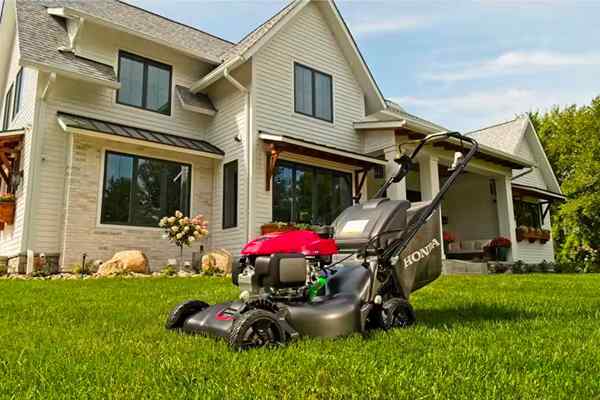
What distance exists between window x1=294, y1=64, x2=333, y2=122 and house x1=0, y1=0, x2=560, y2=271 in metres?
0.04

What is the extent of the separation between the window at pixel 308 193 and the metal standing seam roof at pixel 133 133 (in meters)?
1.75

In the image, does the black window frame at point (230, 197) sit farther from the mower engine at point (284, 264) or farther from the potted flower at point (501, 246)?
the potted flower at point (501, 246)

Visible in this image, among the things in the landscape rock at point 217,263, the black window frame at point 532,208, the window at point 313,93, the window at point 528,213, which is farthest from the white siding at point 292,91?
the window at point 528,213

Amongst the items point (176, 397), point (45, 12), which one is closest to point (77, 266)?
point (45, 12)

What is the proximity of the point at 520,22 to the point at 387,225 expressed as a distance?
5486 mm

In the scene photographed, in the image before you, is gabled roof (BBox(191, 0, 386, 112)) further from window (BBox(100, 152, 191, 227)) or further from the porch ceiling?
window (BBox(100, 152, 191, 227))

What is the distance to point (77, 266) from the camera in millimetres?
9523

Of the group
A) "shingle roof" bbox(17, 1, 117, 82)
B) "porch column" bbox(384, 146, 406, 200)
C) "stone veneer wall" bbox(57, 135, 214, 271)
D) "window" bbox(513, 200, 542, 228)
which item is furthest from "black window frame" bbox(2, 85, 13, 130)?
"window" bbox(513, 200, 542, 228)

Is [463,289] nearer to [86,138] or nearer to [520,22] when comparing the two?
[520,22]

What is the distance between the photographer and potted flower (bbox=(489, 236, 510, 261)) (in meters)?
16.0

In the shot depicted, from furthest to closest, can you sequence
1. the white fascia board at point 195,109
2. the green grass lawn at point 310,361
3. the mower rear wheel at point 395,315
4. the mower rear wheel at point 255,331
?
the white fascia board at point 195,109, the mower rear wheel at point 395,315, the mower rear wheel at point 255,331, the green grass lawn at point 310,361

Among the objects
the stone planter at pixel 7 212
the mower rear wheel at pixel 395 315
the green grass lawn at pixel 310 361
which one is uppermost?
the stone planter at pixel 7 212

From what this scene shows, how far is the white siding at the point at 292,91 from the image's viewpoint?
11.7 meters

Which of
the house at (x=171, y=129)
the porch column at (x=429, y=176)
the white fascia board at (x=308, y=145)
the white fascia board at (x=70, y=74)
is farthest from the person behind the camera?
the porch column at (x=429, y=176)
